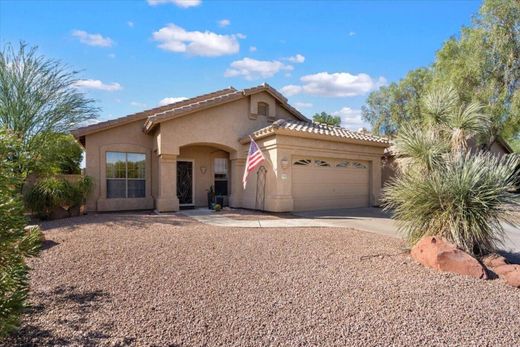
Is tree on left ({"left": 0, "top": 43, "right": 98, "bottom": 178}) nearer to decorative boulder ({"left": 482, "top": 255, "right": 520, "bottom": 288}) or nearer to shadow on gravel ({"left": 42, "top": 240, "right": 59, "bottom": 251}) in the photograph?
shadow on gravel ({"left": 42, "top": 240, "right": 59, "bottom": 251})

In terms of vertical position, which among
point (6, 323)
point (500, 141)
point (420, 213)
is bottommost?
point (6, 323)

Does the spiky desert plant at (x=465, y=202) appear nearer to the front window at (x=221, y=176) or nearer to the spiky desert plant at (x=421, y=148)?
the spiky desert plant at (x=421, y=148)

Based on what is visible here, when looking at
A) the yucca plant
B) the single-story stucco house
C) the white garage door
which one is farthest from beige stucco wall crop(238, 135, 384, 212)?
the yucca plant

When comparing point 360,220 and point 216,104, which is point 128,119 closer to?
point 216,104

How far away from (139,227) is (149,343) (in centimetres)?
670

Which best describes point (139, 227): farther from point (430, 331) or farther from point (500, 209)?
point (500, 209)

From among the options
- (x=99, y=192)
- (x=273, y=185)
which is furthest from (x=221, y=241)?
(x=99, y=192)

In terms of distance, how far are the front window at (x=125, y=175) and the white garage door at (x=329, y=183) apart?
290 inches

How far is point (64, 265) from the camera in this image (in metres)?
6.13

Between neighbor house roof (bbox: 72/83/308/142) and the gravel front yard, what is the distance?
7094 mm

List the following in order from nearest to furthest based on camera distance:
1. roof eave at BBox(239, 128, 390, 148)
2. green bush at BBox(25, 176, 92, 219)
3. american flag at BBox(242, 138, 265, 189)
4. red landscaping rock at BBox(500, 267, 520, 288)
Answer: red landscaping rock at BBox(500, 267, 520, 288) → green bush at BBox(25, 176, 92, 219) → american flag at BBox(242, 138, 265, 189) → roof eave at BBox(239, 128, 390, 148)

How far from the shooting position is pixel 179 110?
13.7 metres

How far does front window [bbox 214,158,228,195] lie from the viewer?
1686 cm

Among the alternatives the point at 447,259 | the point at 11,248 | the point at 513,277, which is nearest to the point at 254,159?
the point at 447,259
